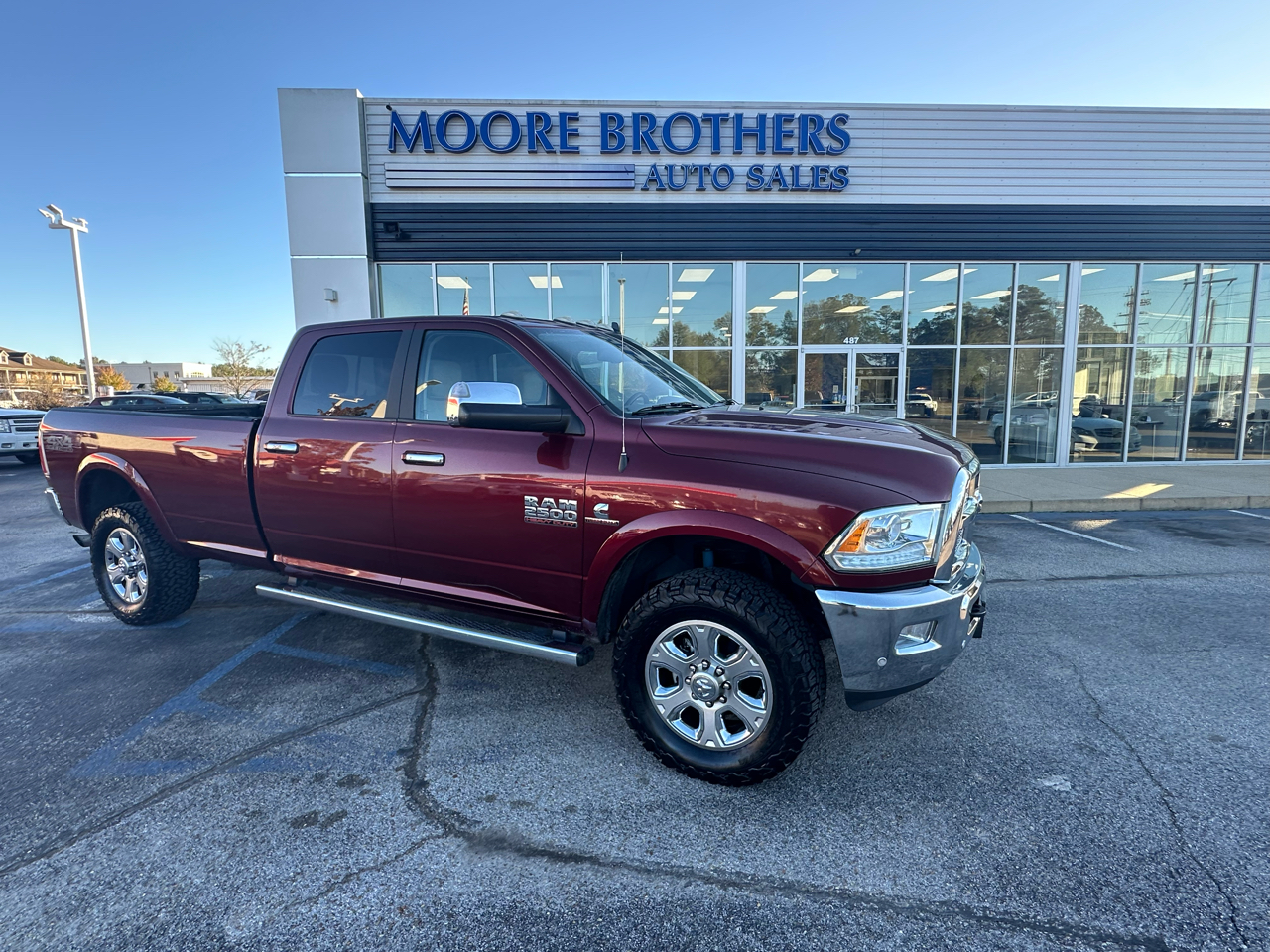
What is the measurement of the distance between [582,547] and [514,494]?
1.36ft

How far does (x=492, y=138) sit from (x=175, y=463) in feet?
32.7

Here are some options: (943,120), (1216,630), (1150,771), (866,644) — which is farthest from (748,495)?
(943,120)

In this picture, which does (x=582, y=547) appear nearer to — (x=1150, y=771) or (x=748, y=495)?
(x=748, y=495)

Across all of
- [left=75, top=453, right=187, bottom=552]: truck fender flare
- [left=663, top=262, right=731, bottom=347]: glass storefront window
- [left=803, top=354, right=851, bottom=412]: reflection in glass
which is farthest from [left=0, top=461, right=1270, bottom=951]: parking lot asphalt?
[left=663, top=262, right=731, bottom=347]: glass storefront window

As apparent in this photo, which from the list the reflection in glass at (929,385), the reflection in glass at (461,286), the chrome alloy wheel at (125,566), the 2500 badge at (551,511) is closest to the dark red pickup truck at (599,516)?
the 2500 badge at (551,511)

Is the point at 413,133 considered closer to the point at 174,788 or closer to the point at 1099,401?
the point at 174,788

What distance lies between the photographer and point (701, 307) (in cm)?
1241

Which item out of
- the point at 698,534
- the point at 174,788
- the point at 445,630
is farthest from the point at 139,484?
the point at 698,534

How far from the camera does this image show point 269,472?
3.69 metres

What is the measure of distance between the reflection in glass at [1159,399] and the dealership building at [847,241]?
45mm

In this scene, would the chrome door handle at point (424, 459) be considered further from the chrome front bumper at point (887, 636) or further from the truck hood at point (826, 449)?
the chrome front bumper at point (887, 636)

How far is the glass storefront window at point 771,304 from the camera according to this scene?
40.5 feet

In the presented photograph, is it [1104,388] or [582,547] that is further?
[1104,388]

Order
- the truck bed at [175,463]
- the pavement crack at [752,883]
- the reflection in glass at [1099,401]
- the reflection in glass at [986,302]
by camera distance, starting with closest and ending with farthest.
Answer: the pavement crack at [752,883]
the truck bed at [175,463]
the reflection in glass at [986,302]
the reflection in glass at [1099,401]
